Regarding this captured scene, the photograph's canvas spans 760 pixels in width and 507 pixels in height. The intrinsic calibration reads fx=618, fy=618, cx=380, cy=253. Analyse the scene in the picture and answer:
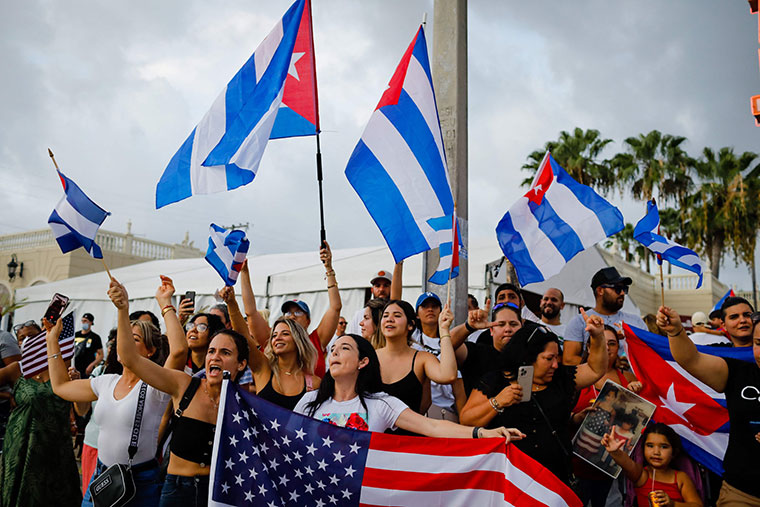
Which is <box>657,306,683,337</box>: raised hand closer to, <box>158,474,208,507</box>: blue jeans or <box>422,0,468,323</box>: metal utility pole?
<box>422,0,468,323</box>: metal utility pole

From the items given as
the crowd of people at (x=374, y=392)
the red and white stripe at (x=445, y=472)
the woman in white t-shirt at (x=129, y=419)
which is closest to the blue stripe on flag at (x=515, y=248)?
the crowd of people at (x=374, y=392)

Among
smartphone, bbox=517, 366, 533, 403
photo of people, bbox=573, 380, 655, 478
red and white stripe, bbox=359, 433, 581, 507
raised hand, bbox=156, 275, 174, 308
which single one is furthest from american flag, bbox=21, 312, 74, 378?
photo of people, bbox=573, 380, 655, 478

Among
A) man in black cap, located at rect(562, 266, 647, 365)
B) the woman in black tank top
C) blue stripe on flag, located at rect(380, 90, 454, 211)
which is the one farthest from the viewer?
man in black cap, located at rect(562, 266, 647, 365)

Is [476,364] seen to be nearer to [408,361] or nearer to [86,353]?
[408,361]

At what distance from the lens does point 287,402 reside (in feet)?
12.8

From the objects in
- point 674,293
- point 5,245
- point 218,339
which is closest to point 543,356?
point 218,339

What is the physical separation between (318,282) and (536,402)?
819cm

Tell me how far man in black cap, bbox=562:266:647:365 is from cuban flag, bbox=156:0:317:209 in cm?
269

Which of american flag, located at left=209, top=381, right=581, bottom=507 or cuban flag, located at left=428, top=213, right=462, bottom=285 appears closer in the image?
american flag, located at left=209, top=381, right=581, bottom=507

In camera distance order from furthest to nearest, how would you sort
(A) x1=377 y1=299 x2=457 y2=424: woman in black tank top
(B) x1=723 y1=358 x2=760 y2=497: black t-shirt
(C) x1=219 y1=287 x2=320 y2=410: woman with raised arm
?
(C) x1=219 y1=287 x2=320 y2=410: woman with raised arm, (A) x1=377 y1=299 x2=457 y2=424: woman in black tank top, (B) x1=723 y1=358 x2=760 y2=497: black t-shirt

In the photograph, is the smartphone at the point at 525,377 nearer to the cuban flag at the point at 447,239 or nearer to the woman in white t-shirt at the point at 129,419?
the cuban flag at the point at 447,239

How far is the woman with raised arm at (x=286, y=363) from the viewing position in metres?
4.03

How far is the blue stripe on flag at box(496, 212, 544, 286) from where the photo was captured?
5573mm

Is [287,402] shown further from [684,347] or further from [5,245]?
[5,245]
